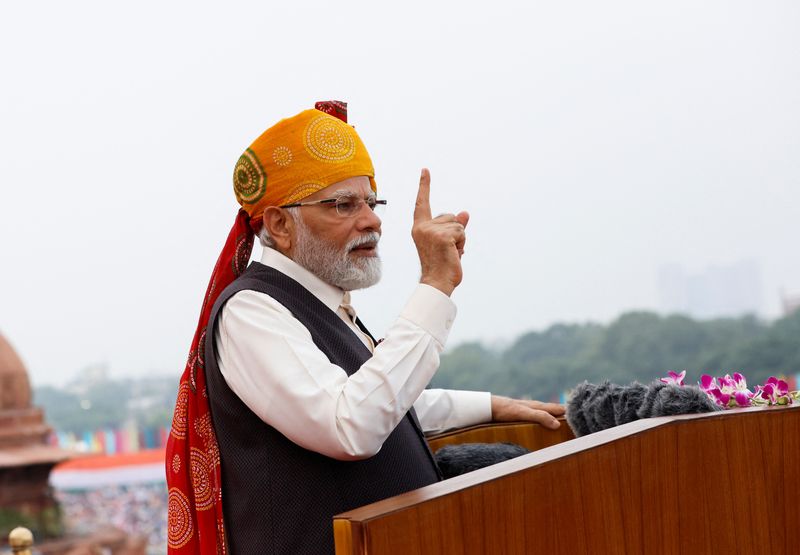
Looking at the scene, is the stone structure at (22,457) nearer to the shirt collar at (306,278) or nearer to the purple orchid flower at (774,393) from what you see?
the shirt collar at (306,278)

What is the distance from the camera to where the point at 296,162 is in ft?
5.91

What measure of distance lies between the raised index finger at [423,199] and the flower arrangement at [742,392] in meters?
0.46

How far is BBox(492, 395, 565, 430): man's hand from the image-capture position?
1992mm

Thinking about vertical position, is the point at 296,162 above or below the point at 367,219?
above

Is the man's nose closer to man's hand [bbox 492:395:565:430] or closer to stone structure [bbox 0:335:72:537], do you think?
man's hand [bbox 492:395:565:430]

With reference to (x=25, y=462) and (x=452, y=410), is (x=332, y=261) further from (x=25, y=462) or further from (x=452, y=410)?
(x=25, y=462)

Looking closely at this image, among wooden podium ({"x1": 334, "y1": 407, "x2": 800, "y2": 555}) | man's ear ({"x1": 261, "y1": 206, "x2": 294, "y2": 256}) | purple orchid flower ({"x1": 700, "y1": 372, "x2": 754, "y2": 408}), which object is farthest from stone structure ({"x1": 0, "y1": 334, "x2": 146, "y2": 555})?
wooden podium ({"x1": 334, "y1": 407, "x2": 800, "y2": 555})

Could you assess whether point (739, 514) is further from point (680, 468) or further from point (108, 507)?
point (108, 507)

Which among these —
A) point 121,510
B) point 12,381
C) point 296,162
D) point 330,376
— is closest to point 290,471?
point 330,376

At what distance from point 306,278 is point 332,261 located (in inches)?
2.2

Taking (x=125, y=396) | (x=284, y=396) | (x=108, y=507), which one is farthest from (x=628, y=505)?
(x=125, y=396)

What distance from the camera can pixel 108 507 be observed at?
13594 millimetres

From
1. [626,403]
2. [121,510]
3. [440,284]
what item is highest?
[440,284]

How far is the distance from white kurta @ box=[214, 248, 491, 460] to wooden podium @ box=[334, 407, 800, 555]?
27cm
